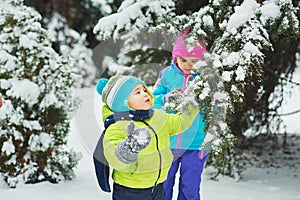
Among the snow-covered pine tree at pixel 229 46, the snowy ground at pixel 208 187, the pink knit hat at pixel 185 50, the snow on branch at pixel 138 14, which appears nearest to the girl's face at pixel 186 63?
the pink knit hat at pixel 185 50

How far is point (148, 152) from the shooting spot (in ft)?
7.57

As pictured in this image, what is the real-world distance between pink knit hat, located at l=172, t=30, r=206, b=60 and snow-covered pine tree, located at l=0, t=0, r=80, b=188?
4.60 feet

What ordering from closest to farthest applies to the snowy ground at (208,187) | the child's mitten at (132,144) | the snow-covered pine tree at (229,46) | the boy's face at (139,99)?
1. the child's mitten at (132,144)
2. the boy's face at (139,99)
3. the snow-covered pine tree at (229,46)
4. the snowy ground at (208,187)

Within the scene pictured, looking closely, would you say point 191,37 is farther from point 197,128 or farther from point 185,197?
point 185,197

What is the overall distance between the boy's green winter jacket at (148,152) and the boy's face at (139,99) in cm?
8

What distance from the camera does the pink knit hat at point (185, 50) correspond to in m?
2.89

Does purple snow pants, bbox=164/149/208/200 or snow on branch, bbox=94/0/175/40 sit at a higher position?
snow on branch, bbox=94/0/175/40

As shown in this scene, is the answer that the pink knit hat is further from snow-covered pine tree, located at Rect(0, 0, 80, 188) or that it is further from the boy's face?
snow-covered pine tree, located at Rect(0, 0, 80, 188)

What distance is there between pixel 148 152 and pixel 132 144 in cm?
14

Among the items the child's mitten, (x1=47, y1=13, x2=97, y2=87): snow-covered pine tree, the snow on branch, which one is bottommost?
the child's mitten

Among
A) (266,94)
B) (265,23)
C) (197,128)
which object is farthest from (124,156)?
(266,94)

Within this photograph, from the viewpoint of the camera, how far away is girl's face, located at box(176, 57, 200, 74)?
296cm

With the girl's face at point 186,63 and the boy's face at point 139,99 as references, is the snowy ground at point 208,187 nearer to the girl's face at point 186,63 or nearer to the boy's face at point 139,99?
the girl's face at point 186,63

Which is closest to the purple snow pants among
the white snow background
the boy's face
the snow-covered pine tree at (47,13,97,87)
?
the white snow background
